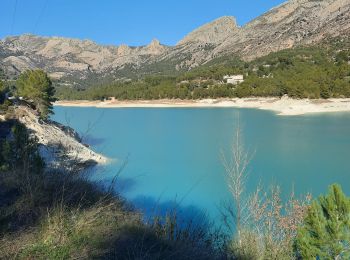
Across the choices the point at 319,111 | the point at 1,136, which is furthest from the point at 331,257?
the point at 319,111

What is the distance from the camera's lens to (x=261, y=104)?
186ft

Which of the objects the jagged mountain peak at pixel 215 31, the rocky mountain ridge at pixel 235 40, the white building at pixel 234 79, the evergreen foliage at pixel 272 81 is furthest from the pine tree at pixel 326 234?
the jagged mountain peak at pixel 215 31

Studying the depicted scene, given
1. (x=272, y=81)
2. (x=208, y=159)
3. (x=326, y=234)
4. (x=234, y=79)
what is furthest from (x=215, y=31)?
(x=326, y=234)

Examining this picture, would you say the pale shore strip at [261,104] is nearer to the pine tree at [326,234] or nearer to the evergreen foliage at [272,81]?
the evergreen foliage at [272,81]

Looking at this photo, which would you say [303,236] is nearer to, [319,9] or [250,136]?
[250,136]

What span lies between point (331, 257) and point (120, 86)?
87.0 meters

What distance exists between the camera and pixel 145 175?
17344 millimetres

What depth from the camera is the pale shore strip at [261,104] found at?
47.1 metres

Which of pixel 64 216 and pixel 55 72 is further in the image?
pixel 55 72

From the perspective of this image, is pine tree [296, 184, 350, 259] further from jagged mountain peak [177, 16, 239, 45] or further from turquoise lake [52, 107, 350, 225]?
jagged mountain peak [177, 16, 239, 45]

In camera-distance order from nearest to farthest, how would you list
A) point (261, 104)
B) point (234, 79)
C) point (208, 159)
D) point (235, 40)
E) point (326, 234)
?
1. point (326, 234)
2. point (208, 159)
3. point (261, 104)
4. point (234, 79)
5. point (235, 40)

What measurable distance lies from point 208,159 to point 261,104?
38.4 meters

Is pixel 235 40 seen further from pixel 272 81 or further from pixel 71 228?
pixel 71 228

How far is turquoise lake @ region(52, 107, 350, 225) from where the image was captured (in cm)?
1334
